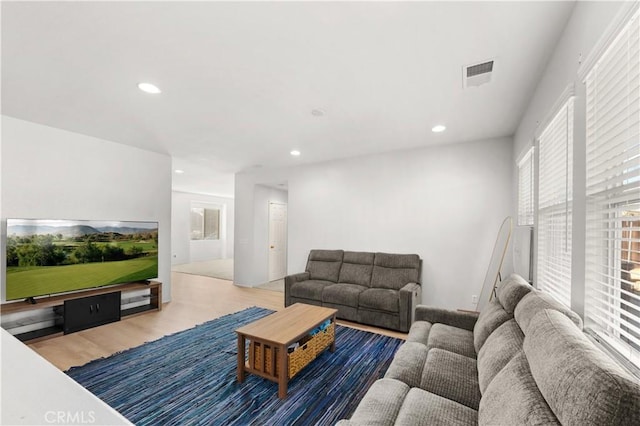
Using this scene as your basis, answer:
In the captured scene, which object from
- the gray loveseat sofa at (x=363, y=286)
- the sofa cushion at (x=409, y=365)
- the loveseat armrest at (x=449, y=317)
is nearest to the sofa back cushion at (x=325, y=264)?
the gray loveseat sofa at (x=363, y=286)

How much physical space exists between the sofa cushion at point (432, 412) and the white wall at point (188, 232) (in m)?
9.31

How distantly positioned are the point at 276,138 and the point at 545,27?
2.95 meters

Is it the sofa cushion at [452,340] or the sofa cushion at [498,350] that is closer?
the sofa cushion at [498,350]

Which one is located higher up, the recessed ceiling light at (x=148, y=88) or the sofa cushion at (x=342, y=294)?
the recessed ceiling light at (x=148, y=88)

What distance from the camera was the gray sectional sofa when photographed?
761 mm

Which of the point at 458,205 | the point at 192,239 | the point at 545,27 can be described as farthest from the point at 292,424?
the point at 192,239

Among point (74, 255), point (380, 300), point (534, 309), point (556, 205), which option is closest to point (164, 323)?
point (74, 255)

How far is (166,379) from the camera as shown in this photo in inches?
95.0

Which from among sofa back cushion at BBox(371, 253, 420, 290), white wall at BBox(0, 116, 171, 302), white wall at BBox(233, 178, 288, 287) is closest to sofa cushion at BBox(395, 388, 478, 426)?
sofa back cushion at BBox(371, 253, 420, 290)

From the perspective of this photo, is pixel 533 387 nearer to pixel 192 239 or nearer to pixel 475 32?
pixel 475 32

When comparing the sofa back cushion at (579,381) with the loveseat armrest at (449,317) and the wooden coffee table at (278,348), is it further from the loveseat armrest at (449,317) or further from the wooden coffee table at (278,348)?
the wooden coffee table at (278,348)

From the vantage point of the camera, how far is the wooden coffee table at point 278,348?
7.20 ft

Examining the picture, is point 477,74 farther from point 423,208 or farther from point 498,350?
point 423,208

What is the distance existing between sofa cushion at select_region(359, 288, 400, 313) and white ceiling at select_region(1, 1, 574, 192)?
2.14m
